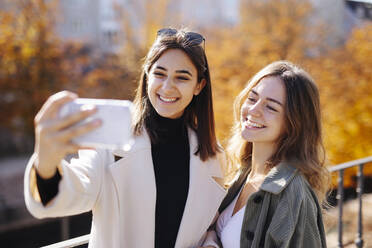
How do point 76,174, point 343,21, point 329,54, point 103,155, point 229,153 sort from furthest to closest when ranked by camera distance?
1. point 343,21
2. point 329,54
3. point 229,153
4. point 103,155
5. point 76,174

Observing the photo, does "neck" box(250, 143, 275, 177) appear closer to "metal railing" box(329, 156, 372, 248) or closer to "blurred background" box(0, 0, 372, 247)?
"metal railing" box(329, 156, 372, 248)

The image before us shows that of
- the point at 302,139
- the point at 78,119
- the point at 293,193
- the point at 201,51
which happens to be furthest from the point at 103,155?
the point at 302,139

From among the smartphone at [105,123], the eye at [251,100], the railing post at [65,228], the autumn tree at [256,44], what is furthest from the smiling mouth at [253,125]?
the railing post at [65,228]

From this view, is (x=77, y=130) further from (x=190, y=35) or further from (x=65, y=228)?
(x=65, y=228)

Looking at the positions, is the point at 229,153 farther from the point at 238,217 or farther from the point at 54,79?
the point at 54,79

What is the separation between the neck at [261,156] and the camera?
6.81ft

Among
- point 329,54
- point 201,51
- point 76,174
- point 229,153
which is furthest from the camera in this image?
point 329,54

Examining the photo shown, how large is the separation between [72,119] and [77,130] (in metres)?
0.03

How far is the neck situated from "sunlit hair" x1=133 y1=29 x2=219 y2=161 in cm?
23

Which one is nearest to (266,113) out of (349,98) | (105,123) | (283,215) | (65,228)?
(283,215)

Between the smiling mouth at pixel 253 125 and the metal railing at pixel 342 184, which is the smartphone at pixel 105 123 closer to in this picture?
the smiling mouth at pixel 253 125

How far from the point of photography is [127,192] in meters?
1.62

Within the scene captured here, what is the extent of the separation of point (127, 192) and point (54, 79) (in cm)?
919

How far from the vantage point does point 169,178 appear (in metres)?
1.76
